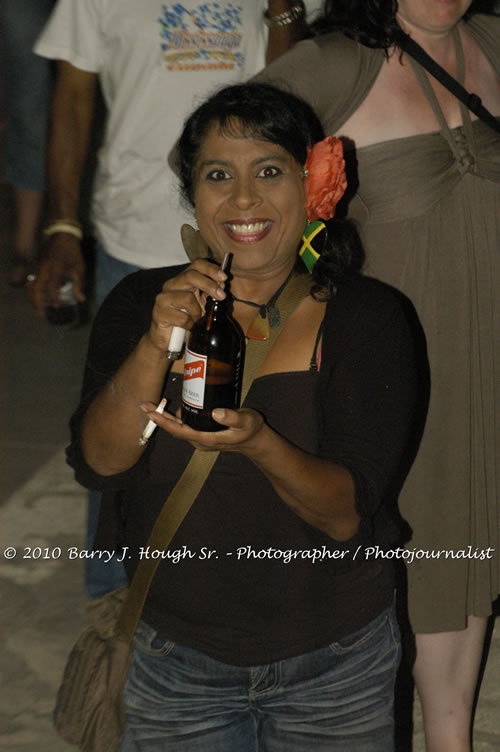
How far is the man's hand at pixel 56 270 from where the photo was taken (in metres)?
3.27

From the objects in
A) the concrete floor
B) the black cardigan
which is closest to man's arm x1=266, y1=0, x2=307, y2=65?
the black cardigan

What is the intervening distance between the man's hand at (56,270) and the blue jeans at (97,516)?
0.60ft

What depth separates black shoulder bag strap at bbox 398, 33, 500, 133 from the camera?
2840 millimetres

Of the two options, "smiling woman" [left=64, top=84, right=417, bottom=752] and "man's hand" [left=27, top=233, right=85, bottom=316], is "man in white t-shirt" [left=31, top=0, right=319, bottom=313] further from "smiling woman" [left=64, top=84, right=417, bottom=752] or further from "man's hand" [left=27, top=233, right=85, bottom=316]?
"smiling woman" [left=64, top=84, right=417, bottom=752]

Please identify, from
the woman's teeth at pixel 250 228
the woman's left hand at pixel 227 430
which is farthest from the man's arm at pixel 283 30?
the woman's left hand at pixel 227 430

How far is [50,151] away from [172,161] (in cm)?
97

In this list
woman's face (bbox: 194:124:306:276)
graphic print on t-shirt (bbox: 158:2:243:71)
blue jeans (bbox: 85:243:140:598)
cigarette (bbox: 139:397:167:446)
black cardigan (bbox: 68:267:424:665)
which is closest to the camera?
cigarette (bbox: 139:397:167:446)

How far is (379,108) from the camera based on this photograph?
9.32 ft

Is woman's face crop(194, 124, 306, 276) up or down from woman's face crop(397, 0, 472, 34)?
down

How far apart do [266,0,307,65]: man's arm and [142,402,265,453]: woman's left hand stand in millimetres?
1705

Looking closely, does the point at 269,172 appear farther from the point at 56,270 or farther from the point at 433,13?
the point at 56,270

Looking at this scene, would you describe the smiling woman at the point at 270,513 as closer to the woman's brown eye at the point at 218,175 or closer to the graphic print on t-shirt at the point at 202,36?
the woman's brown eye at the point at 218,175

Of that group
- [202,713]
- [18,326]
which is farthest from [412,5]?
[18,326]

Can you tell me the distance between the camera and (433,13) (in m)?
2.84
